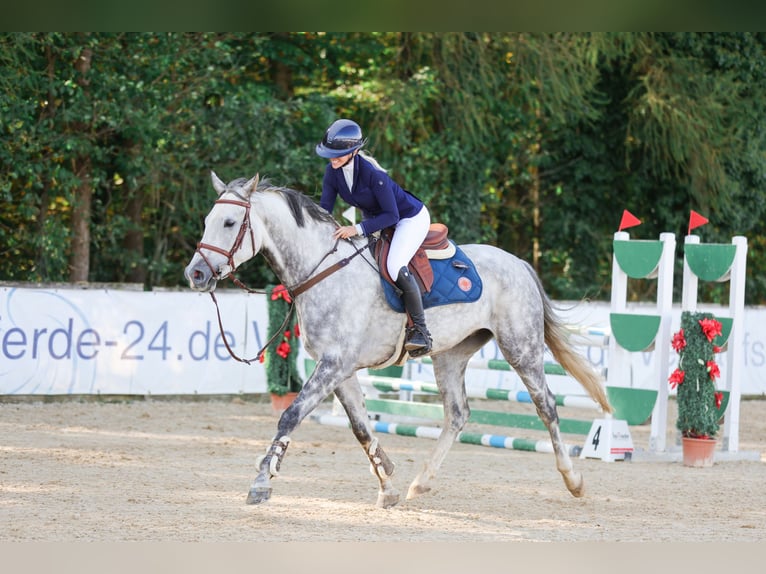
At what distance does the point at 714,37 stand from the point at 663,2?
654 inches

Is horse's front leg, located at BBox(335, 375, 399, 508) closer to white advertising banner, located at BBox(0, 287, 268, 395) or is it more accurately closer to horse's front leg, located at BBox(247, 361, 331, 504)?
horse's front leg, located at BBox(247, 361, 331, 504)

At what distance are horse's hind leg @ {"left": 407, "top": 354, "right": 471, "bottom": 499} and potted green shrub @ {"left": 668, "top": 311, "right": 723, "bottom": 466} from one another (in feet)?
9.14

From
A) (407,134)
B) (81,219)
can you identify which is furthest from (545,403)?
(407,134)

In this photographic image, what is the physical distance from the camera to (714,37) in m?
18.6

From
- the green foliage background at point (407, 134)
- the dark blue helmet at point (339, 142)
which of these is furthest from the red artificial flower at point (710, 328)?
the green foliage background at point (407, 134)

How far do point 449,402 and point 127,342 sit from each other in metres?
6.59

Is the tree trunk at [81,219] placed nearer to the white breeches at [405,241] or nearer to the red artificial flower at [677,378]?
the red artificial flower at [677,378]

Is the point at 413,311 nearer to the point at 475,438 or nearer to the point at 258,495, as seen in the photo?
the point at 258,495

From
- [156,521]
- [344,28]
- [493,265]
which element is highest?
[344,28]

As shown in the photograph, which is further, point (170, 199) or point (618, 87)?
point (618, 87)

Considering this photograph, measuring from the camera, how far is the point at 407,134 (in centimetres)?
1731

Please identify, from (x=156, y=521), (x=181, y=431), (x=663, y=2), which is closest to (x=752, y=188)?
(x=181, y=431)

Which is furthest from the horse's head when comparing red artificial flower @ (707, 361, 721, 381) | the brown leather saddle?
red artificial flower @ (707, 361, 721, 381)

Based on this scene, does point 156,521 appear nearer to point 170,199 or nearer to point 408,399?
point 408,399
